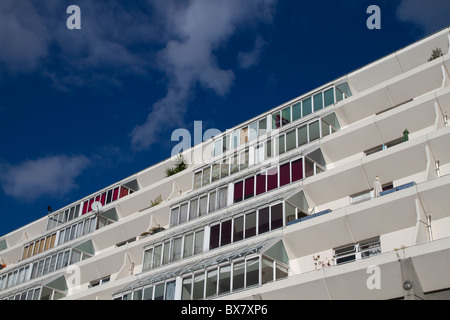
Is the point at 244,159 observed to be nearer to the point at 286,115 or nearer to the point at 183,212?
the point at 286,115

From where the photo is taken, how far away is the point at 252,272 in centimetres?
2672

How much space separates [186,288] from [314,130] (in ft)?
39.1

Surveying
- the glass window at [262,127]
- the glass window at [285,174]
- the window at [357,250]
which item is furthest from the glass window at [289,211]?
the glass window at [262,127]

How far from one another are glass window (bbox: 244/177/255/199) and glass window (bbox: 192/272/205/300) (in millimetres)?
6547

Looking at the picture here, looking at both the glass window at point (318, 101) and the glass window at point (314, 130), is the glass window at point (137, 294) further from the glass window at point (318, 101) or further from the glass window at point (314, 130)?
the glass window at point (318, 101)

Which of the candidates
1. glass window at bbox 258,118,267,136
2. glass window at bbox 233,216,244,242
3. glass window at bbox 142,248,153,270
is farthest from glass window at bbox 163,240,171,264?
glass window at bbox 258,118,267,136

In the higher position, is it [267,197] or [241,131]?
[241,131]

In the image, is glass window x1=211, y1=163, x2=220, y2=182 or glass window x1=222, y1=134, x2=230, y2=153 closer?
glass window x1=211, y1=163, x2=220, y2=182

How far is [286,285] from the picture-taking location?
25109mm

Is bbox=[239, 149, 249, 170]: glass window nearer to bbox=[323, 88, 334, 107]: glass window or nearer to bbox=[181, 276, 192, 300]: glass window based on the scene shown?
bbox=[323, 88, 334, 107]: glass window

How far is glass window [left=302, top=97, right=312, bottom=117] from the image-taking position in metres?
36.8
